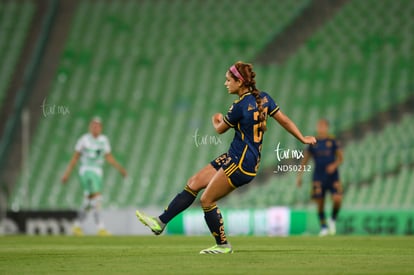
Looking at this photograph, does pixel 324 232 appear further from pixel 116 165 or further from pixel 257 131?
pixel 257 131

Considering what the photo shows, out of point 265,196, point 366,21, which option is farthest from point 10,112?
point 366,21

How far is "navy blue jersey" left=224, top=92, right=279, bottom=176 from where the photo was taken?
10938 millimetres

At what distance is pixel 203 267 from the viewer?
9.27m

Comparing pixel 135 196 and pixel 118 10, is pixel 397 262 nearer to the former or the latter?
pixel 135 196

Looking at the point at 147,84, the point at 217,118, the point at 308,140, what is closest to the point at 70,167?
the point at 147,84

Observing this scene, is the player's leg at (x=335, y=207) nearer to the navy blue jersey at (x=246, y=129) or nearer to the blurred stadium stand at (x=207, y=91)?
the blurred stadium stand at (x=207, y=91)

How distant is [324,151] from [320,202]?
39.8 inches

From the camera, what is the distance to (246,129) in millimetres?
11055

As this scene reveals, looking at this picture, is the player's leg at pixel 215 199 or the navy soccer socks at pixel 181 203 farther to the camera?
the navy soccer socks at pixel 181 203

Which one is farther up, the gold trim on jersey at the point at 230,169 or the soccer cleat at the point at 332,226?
the gold trim on jersey at the point at 230,169

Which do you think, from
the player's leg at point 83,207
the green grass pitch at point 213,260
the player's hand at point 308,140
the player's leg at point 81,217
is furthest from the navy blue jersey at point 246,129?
the player's leg at point 81,217

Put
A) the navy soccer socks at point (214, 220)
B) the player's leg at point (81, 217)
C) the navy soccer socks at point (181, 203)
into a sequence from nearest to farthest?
1. the navy soccer socks at point (214, 220)
2. the navy soccer socks at point (181, 203)
3. the player's leg at point (81, 217)

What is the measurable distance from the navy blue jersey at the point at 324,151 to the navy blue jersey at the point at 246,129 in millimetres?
8326

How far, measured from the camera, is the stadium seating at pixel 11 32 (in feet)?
93.5
